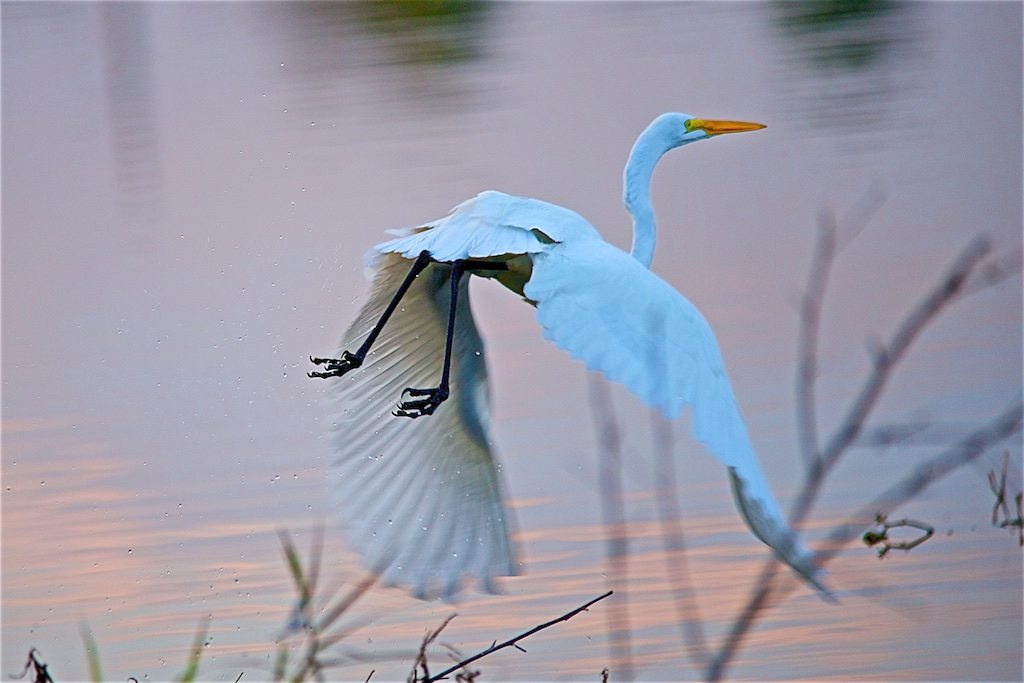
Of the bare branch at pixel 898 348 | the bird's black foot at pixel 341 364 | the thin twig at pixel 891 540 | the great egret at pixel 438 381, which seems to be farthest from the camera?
the thin twig at pixel 891 540

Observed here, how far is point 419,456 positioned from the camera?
142 inches

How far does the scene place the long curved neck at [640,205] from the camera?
12.0 feet

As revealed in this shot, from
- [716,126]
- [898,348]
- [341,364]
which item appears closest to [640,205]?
[716,126]

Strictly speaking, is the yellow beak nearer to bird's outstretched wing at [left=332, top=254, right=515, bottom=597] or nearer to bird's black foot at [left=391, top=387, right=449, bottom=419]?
bird's outstretched wing at [left=332, top=254, right=515, bottom=597]

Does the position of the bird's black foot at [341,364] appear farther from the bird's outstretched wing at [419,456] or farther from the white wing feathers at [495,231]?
the white wing feathers at [495,231]

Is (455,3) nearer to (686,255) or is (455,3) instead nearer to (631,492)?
(686,255)

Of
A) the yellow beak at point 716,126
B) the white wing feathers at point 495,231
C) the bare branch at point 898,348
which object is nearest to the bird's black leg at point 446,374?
the white wing feathers at point 495,231

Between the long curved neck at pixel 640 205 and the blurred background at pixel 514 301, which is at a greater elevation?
the long curved neck at pixel 640 205

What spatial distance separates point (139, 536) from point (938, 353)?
222cm

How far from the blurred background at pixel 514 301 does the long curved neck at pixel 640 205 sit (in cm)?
65

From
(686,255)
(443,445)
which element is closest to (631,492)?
(443,445)

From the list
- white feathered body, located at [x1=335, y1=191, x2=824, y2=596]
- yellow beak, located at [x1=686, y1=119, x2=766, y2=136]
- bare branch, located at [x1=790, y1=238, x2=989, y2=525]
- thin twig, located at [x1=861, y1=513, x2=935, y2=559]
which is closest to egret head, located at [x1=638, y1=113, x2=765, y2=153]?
yellow beak, located at [x1=686, y1=119, x2=766, y2=136]

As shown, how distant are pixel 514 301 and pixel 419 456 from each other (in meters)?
1.93

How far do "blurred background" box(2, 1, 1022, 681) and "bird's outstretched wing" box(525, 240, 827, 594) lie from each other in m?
0.43
